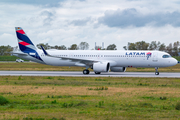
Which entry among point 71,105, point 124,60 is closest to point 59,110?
point 71,105

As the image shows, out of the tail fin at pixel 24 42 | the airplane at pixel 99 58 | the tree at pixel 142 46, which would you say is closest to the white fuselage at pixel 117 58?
the airplane at pixel 99 58

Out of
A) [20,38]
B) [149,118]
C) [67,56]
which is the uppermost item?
[20,38]

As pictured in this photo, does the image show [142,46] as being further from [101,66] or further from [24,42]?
[101,66]

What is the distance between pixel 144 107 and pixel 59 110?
13.3ft

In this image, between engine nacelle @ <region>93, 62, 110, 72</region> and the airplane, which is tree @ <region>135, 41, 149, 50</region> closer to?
the airplane

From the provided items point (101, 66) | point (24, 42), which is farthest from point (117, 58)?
point (24, 42)

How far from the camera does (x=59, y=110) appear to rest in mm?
11477

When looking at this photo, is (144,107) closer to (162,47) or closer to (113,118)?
(113,118)

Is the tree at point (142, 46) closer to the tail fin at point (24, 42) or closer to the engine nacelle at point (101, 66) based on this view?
the tail fin at point (24, 42)

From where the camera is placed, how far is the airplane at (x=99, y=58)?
3641 cm

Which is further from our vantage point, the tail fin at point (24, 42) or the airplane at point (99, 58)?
the tail fin at point (24, 42)

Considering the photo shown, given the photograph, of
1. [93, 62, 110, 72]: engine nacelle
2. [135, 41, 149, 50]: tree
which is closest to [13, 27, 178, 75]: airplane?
[93, 62, 110, 72]: engine nacelle

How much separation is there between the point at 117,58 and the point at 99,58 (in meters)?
2.72

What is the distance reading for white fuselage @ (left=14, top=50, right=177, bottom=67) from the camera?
36.5m
